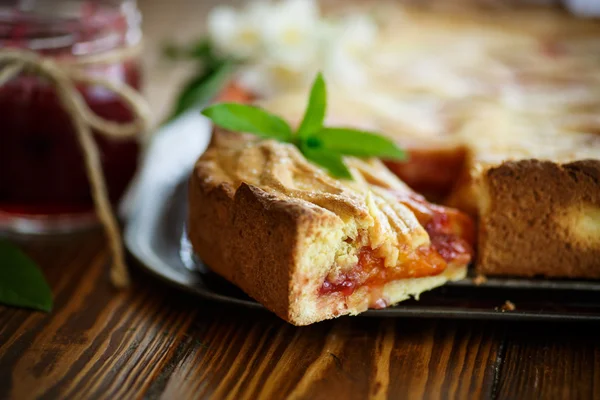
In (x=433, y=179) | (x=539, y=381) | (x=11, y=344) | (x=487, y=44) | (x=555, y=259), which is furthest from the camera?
(x=487, y=44)

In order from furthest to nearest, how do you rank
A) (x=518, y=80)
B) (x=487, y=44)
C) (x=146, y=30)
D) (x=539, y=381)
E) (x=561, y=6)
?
1. (x=146, y=30)
2. (x=561, y=6)
3. (x=487, y=44)
4. (x=518, y=80)
5. (x=539, y=381)

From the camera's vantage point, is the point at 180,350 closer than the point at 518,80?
Yes

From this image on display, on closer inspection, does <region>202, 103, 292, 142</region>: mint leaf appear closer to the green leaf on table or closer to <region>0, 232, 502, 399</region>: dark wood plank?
<region>0, 232, 502, 399</region>: dark wood plank

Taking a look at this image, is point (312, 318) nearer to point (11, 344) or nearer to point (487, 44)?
point (11, 344)

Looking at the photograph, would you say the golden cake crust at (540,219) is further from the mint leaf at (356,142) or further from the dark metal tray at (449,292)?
the mint leaf at (356,142)

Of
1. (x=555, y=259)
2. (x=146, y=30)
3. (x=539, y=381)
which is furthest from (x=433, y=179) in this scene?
(x=146, y=30)

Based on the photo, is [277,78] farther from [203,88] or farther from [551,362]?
[551,362]
